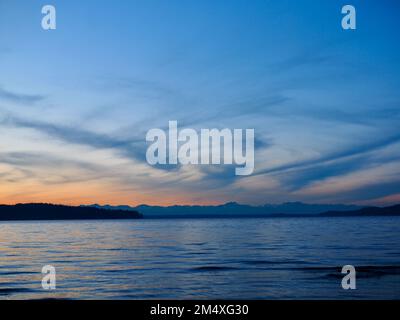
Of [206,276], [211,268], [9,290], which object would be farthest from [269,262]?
[9,290]

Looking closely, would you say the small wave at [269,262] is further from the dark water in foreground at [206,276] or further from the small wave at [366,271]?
the small wave at [366,271]

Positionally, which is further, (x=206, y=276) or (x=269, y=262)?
(x=269, y=262)

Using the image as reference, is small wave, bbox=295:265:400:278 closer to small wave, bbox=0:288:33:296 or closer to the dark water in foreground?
the dark water in foreground

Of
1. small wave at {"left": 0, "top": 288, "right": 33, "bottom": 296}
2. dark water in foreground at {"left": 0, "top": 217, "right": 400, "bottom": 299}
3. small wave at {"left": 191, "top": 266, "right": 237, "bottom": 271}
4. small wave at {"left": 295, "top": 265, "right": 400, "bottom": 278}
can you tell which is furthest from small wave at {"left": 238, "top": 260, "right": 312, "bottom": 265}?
small wave at {"left": 0, "top": 288, "right": 33, "bottom": 296}

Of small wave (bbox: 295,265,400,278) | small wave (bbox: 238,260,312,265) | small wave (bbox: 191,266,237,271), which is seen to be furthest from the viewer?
small wave (bbox: 238,260,312,265)

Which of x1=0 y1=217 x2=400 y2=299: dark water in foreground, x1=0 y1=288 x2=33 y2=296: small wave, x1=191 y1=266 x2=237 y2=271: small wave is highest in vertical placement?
x1=0 y1=288 x2=33 y2=296: small wave

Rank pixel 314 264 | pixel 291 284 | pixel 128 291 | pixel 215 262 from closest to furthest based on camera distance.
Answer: pixel 128 291, pixel 291 284, pixel 314 264, pixel 215 262

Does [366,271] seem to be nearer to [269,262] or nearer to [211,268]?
[269,262]

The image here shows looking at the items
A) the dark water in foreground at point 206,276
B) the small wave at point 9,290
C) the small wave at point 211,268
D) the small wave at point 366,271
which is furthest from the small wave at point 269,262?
the small wave at point 9,290

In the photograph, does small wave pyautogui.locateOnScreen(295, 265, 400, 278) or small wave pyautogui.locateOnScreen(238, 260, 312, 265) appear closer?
small wave pyautogui.locateOnScreen(295, 265, 400, 278)
